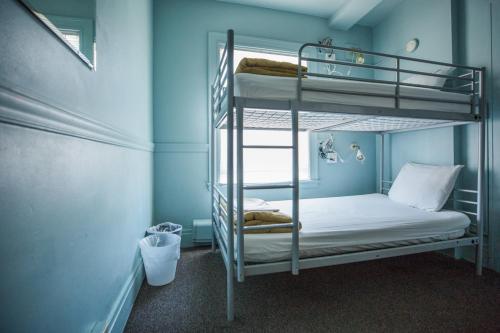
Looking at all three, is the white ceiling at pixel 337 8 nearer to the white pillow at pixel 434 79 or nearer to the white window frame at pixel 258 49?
the white window frame at pixel 258 49

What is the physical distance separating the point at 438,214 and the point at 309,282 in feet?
4.54

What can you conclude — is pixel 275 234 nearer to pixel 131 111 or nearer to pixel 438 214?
pixel 131 111

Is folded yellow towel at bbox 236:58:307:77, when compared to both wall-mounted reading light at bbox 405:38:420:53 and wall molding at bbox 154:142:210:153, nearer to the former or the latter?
wall molding at bbox 154:142:210:153

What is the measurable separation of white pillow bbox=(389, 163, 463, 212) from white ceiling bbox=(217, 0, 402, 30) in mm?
2178

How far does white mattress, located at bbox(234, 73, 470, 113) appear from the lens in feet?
4.99

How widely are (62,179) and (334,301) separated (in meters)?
1.93

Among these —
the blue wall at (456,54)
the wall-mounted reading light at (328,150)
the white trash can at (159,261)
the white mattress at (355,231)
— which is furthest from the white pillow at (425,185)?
the white trash can at (159,261)

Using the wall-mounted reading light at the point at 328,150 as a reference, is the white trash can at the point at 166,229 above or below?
below

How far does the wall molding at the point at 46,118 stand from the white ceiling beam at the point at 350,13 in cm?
335

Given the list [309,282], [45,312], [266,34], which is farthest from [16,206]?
[266,34]

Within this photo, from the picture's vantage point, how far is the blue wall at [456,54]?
7.39ft

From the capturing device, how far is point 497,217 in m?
2.23

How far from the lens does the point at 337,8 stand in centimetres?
321

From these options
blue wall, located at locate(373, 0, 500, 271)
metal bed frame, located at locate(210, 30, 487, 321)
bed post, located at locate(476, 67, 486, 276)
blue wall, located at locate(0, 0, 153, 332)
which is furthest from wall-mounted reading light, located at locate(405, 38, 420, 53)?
blue wall, located at locate(0, 0, 153, 332)
